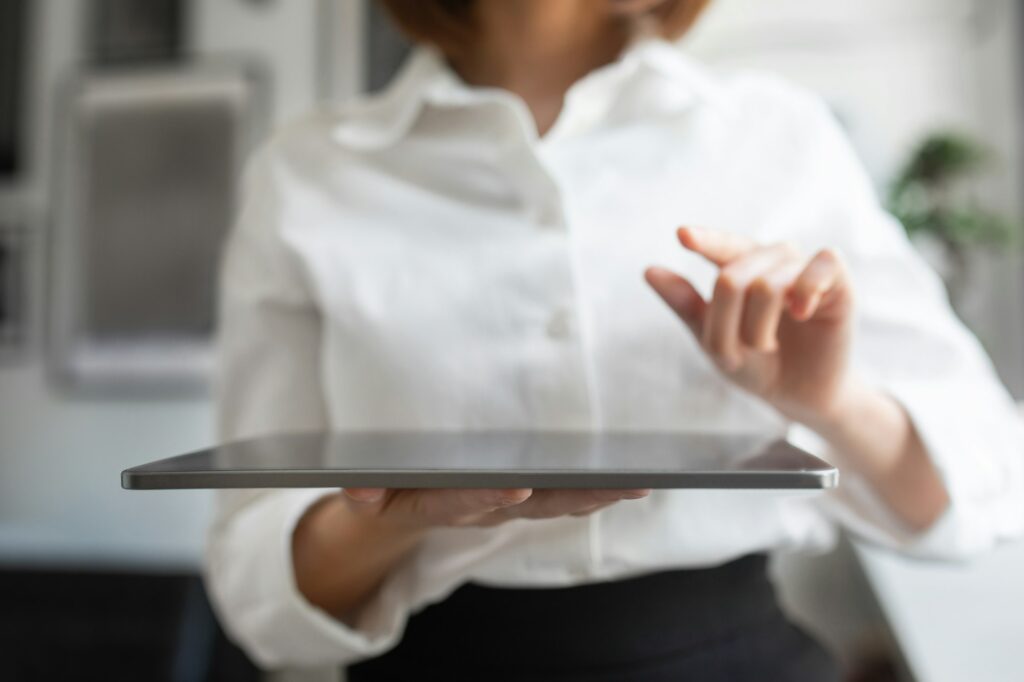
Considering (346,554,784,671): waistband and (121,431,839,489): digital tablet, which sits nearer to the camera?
(121,431,839,489): digital tablet

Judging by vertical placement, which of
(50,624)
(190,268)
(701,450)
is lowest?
(50,624)

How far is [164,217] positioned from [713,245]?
147 cm

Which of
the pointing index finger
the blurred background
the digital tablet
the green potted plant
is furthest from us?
the blurred background

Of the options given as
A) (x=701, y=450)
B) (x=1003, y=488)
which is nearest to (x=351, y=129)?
(x=701, y=450)

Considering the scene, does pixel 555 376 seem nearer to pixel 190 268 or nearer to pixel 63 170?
pixel 190 268

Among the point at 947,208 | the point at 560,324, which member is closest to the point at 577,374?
the point at 560,324

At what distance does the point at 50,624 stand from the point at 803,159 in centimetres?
141

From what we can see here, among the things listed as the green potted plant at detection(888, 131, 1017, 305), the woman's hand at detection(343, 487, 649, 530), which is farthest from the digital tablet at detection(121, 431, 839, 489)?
the green potted plant at detection(888, 131, 1017, 305)

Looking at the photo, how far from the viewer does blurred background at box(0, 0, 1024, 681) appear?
1339 mm

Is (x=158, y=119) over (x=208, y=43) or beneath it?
beneath

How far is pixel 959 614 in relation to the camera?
0.55 m

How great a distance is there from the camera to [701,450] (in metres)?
0.31

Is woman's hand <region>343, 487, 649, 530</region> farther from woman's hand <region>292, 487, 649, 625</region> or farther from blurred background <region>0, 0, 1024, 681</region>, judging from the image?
blurred background <region>0, 0, 1024, 681</region>

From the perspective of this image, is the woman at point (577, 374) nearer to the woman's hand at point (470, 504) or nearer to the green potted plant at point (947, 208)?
the woman's hand at point (470, 504)
